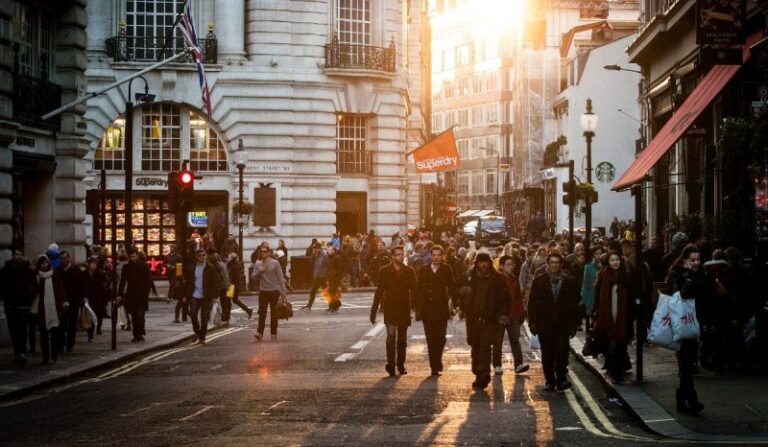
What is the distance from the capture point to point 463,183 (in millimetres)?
137750

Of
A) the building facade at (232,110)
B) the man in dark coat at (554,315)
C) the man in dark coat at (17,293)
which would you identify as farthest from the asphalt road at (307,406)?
the building facade at (232,110)

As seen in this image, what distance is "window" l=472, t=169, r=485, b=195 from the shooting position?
133500 millimetres

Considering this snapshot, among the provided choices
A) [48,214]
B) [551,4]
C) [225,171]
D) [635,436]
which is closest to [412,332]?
[48,214]

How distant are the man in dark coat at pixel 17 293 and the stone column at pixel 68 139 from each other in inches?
271

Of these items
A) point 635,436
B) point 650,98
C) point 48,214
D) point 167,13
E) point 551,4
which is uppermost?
point 551,4

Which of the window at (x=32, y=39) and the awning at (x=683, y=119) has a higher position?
the window at (x=32, y=39)

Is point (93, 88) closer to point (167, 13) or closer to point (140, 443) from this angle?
point (167, 13)

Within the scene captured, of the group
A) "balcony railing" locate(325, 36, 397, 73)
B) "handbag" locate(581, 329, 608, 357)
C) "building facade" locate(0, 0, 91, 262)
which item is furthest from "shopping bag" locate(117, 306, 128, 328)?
"balcony railing" locate(325, 36, 397, 73)

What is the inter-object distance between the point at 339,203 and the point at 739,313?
3371 cm

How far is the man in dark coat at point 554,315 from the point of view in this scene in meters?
17.1

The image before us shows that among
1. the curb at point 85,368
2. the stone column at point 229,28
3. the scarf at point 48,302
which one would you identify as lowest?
the curb at point 85,368

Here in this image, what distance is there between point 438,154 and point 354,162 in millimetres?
3264

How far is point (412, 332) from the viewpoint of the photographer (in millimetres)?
Answer: 27625

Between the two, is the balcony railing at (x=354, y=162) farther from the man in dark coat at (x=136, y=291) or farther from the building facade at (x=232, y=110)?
the man in dark coat at (x=136, y=291)
